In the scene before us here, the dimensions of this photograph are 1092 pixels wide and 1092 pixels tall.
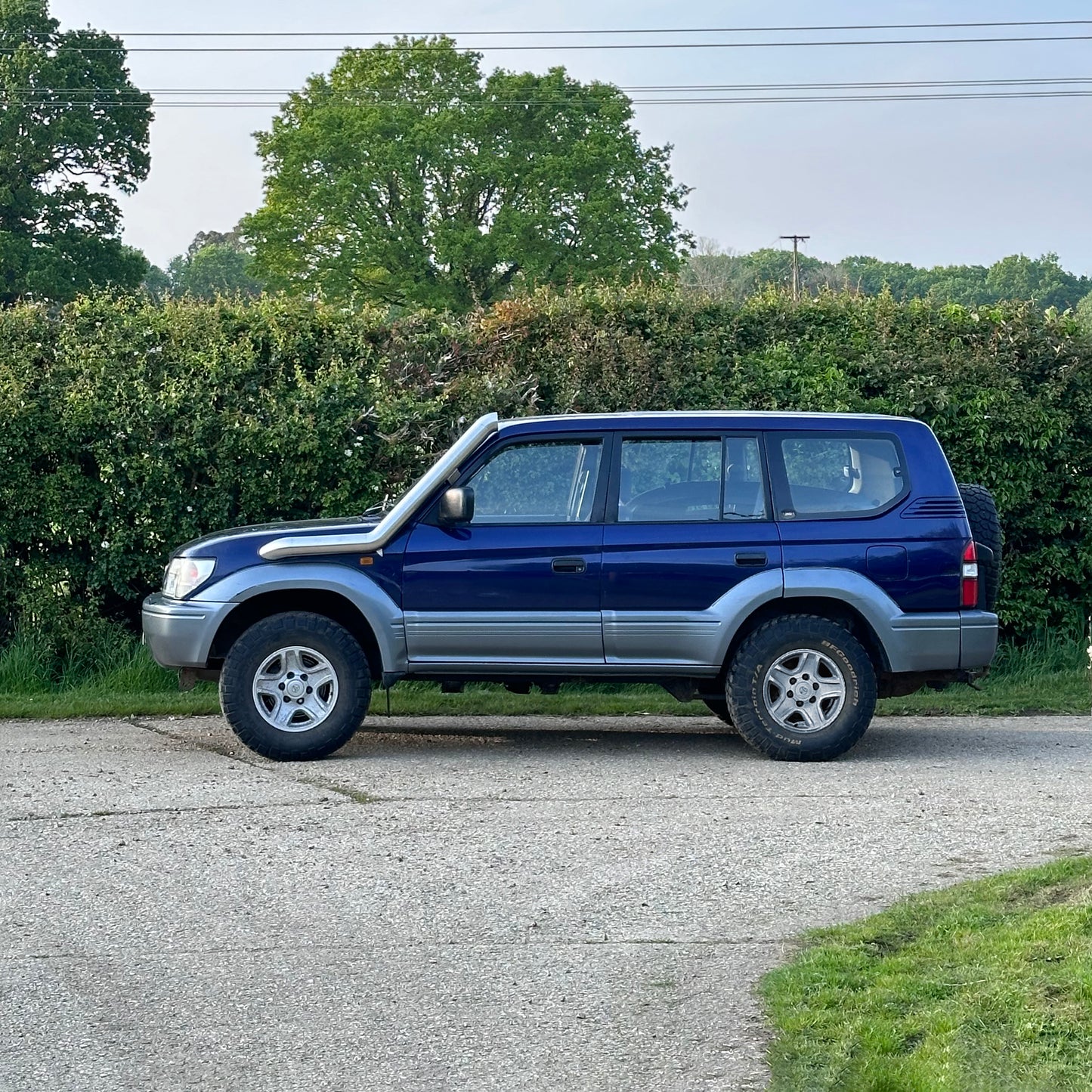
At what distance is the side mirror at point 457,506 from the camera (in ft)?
30.4

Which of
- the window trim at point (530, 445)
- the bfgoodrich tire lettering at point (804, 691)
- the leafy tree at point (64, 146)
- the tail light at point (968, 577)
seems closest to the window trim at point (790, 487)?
the tail light at point (968, 577)

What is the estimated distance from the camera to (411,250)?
2046 inches

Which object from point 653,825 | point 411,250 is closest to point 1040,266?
point 411,250

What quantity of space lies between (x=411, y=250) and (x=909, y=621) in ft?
145

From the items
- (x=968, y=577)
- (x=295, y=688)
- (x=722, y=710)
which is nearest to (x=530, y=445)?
(x=295, y=688)

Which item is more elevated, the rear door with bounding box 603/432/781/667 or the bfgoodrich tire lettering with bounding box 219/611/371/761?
the rear door with bounding box 603/432/781/667

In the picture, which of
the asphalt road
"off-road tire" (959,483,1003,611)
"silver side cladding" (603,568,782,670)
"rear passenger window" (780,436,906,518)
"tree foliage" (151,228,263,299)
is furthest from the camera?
"tree foliage" (151,228,263,299)

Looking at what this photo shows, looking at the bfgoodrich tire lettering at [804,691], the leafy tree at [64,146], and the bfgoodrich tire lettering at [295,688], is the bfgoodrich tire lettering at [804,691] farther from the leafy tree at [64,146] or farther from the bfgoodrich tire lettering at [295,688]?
the leafy tree at [64,146]

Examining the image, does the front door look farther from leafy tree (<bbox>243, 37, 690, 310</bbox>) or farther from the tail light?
leafy tree (<bbox>243, 37, 690, 310</bbox>)

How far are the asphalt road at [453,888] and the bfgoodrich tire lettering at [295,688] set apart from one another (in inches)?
7.7

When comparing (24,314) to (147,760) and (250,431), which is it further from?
(147,760)

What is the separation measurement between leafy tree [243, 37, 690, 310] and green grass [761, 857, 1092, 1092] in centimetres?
4558

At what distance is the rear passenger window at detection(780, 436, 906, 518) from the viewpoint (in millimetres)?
9594

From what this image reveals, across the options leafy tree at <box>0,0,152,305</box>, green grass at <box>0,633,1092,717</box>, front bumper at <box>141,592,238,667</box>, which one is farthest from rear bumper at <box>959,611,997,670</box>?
leafy tree at <box>0,0,152,305</box>
